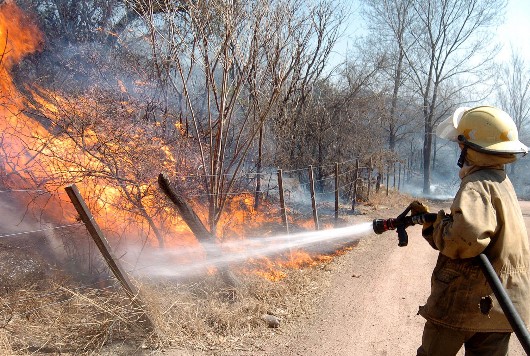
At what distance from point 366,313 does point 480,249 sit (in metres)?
3.37

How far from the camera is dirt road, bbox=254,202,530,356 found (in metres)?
4.31

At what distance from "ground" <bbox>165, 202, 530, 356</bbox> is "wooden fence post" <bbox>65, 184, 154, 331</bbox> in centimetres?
57

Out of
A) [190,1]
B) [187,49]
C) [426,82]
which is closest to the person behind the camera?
[190,1]

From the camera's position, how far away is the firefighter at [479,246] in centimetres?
214

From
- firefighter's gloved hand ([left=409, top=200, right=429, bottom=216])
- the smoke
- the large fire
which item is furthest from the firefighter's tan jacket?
the large fire

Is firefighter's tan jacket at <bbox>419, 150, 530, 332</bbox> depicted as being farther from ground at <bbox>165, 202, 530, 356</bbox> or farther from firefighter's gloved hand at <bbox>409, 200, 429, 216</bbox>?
ground at <bbox>165, 202, 530, 356</bbox>

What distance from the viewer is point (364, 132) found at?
16.0 metres

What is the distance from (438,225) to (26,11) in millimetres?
12449

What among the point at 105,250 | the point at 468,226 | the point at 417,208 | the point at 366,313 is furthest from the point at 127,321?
the point at 468,226

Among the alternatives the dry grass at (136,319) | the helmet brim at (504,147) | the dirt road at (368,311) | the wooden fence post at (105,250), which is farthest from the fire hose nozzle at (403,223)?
the wooden fence post at (105,250)

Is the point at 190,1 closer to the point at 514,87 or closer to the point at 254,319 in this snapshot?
the point at 254,319

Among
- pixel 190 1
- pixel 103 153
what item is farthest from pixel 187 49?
pixel 103 153

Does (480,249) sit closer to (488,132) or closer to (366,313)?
(488,132)

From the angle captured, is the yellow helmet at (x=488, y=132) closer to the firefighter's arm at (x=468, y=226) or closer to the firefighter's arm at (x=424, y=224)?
the firefighter's arm at (x=468, y=226)
